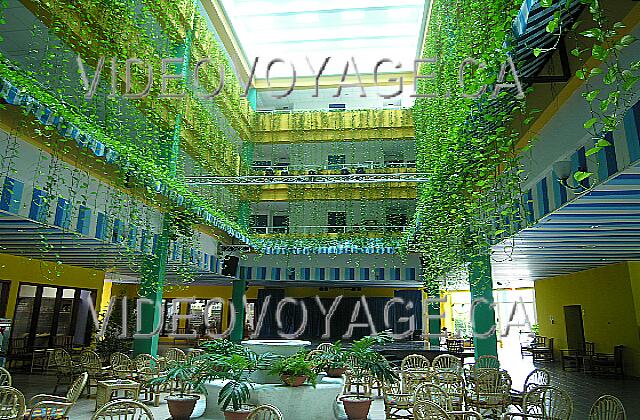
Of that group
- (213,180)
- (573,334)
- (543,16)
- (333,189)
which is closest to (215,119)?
(213,180)

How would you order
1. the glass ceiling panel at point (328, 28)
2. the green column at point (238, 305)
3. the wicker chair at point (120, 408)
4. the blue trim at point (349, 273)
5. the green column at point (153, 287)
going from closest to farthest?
the wicker chair at point (120, 408), the green column at point (153, 287), the glass ceiling panel at point (328, 28), the blue trim at point (349, 273), the green column at point (238, 305)

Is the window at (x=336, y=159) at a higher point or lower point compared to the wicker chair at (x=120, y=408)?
higher

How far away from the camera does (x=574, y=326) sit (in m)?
17.3

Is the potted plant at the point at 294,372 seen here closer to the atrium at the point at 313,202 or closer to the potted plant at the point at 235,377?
the atrium at the point at 313,202

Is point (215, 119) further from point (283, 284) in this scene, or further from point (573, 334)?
point (573, 334)

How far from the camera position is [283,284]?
802 inches

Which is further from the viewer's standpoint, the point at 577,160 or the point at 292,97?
the point at 292,97

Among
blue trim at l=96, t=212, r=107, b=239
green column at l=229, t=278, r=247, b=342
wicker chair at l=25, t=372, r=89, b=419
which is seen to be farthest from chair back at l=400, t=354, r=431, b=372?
green column at l=229, t=278, r=247, b=342

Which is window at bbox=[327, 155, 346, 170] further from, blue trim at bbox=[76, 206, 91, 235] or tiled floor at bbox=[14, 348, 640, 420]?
blue trim at bbox=[76, 206, 91, 235]

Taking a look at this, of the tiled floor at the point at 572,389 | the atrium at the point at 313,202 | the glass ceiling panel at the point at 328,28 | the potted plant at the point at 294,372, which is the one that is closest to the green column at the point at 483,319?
the atrium at the point at 313,202

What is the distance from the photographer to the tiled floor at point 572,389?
26.4 feet

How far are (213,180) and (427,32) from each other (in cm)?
759

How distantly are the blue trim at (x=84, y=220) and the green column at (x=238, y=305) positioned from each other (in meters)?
9.63

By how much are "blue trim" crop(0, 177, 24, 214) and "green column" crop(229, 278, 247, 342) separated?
37.0 ft
